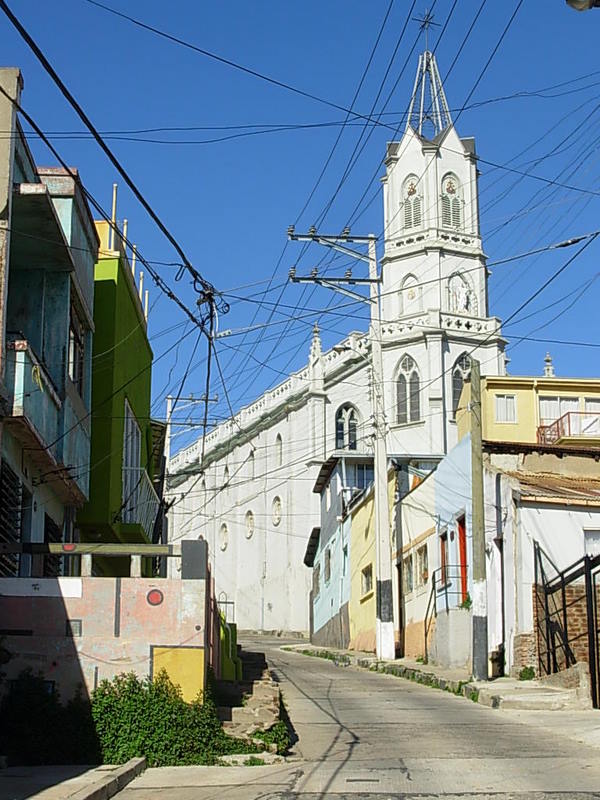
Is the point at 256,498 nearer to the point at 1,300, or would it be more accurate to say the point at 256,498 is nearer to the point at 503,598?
the point at 503,598

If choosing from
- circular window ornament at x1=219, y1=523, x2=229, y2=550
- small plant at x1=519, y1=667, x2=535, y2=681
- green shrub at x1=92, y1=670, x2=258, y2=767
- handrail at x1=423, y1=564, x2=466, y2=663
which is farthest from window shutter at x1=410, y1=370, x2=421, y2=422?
green shrub at x1=92, y1=670, x2=258, y2=767

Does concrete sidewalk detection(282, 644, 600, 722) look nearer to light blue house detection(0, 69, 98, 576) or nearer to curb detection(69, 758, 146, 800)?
light blue house detection(0, 69, 98, 576)

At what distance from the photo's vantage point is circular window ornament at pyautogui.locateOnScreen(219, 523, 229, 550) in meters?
79.9

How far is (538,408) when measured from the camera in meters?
48.4

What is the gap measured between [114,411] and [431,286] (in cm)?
4403

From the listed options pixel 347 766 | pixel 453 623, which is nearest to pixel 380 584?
pixel 453 623

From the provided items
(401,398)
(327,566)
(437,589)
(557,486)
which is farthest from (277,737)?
(401,398)

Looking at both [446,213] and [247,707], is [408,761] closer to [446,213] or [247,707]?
[247,707]

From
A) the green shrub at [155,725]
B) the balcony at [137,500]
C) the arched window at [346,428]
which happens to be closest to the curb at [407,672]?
the balcony at [137,500]

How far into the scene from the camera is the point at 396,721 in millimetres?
18328

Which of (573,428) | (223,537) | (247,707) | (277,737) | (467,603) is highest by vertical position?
(573,428)

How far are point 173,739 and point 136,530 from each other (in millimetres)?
9320

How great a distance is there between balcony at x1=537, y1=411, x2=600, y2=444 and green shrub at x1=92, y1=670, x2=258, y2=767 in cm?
3343

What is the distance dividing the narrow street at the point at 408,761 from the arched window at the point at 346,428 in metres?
45.3
